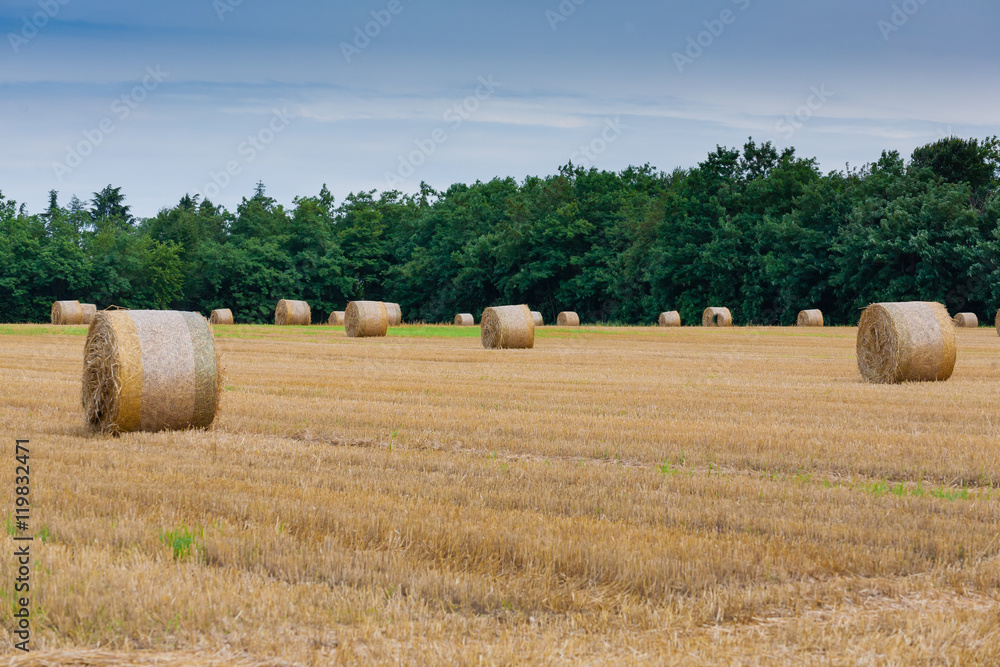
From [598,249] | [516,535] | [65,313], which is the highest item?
[598,249]

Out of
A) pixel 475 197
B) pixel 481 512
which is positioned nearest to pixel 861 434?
pixel 481 512

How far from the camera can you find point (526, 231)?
6650 centimetres

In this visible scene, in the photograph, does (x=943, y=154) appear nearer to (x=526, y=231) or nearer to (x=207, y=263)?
(x=526, y=231)

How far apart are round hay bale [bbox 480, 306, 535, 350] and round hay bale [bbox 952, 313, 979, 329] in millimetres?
24676

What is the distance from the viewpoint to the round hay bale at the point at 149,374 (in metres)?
9.45

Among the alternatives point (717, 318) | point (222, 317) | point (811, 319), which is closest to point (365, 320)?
point (222, 317)

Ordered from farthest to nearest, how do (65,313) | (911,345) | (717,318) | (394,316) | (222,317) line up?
(222,317), (717,318), (394,316), (65,313), (911,345)

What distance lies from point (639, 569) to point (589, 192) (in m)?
64.3

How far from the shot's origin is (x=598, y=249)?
213ft

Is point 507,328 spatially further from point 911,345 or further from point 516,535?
point 516,535

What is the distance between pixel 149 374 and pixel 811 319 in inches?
1641

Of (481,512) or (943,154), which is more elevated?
(943,154)

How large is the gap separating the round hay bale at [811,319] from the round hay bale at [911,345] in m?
31.7

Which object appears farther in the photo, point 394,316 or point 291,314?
point 291,314
